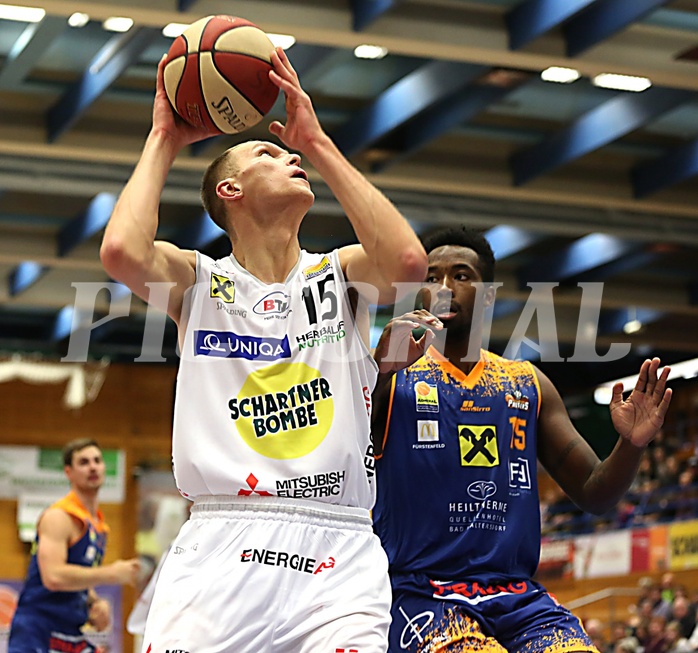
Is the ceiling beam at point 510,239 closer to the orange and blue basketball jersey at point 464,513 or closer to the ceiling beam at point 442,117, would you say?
the ceiling beam at point 442,117

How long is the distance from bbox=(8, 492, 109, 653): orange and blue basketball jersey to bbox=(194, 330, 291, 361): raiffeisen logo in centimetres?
474

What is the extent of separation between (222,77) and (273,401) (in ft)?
3.67

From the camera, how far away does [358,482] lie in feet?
11.7

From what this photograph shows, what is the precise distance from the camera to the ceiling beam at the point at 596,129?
37.4ft

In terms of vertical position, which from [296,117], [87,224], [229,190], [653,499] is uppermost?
[87,224]

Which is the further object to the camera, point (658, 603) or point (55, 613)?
point (658, 603)

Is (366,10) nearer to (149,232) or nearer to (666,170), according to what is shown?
(666,170)

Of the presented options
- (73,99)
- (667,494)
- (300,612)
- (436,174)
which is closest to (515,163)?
(436,174)

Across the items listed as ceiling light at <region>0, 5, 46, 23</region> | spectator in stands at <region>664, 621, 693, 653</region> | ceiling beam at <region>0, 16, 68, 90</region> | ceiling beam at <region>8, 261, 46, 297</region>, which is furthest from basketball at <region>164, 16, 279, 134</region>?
ceiling beam at <region>8, 261, 46, 297</region>

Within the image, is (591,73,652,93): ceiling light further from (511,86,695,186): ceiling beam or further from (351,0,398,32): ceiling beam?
(351,0,398,32): ceiling beam

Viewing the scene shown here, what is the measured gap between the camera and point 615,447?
4664 millimetres

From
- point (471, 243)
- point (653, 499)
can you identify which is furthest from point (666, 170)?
point (653, 499)

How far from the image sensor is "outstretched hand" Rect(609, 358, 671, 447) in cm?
443

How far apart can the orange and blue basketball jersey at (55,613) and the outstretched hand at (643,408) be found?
4.61 metres
